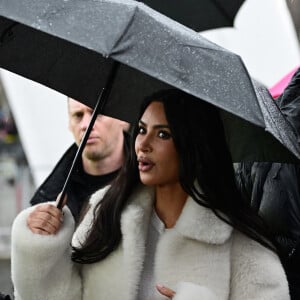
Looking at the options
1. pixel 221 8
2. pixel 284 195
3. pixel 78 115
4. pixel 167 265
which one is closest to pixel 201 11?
pixel 221 8

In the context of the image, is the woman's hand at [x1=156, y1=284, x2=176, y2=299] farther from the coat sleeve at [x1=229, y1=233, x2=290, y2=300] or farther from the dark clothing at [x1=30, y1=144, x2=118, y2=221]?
the dark clothing at [x1=30, y1=144, x2=118, y2=221]

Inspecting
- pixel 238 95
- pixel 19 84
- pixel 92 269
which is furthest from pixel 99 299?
pixel 19 84

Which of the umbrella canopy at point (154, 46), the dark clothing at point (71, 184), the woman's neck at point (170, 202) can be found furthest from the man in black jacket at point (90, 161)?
the umbrella canopy at point (154, 46)

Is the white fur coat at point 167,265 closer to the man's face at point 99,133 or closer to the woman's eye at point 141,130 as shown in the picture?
the woman's eye at point 141,130

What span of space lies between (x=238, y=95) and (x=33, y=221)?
832mm

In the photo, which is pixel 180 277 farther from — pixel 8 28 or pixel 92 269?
pixel 8 28

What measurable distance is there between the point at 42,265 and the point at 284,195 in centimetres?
101

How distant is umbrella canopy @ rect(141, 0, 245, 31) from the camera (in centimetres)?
539

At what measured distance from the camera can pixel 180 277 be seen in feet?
11.8

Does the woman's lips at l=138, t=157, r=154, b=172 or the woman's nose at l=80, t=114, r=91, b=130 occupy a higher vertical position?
the woman's lips at l=138, t=157, r=154, b=172

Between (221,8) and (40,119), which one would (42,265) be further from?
(40,119)

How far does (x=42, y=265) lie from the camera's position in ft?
11.7

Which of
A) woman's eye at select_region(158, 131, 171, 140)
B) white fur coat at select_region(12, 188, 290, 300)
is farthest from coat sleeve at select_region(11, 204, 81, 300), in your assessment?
woman's eye at select_region(158, 131, 171, 140)

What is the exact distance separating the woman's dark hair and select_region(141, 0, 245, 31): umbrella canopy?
5.92ft
